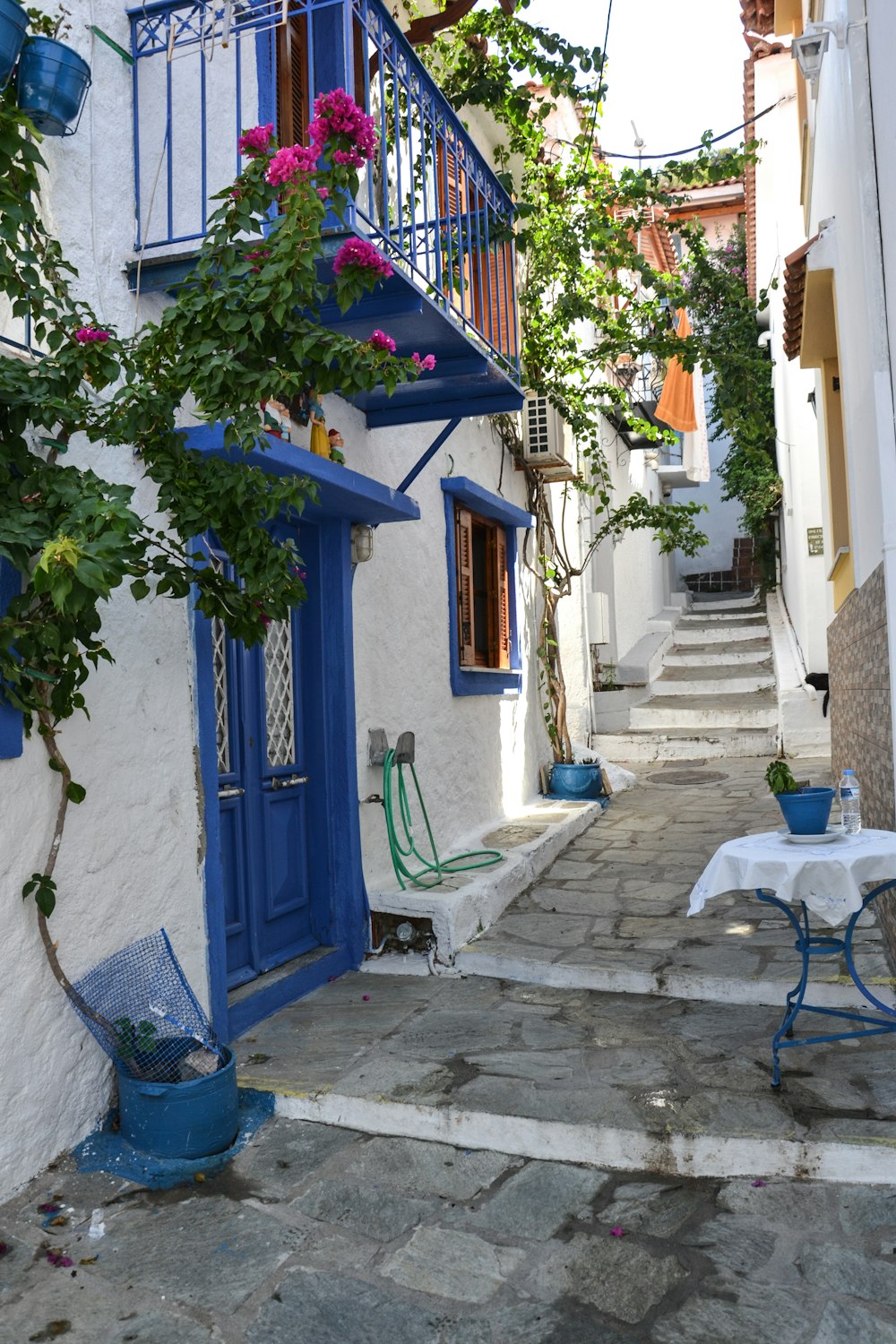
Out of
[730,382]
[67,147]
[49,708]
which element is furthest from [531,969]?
[730,382]

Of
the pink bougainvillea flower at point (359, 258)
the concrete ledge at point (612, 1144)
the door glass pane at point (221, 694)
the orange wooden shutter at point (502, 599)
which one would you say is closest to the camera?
the concrete ledge at point (612, 1144)

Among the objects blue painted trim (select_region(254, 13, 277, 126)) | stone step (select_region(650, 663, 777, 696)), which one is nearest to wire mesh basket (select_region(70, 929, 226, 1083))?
blue painted trim (select_region(254, 13, 277, 126))

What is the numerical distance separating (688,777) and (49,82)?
8693mm

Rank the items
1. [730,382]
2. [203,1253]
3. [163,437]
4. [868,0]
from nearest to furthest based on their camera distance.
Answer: [203,1253] < [163,437] < [868,0] < [730,382]

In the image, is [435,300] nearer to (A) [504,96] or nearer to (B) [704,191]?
(A) [504,96]

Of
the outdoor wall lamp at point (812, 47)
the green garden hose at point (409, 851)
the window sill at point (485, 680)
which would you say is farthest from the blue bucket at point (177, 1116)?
the outdoor wall lamp at point (812, 47)

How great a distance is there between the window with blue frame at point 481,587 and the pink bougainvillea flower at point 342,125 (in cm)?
383

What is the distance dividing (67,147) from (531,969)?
4203 mm

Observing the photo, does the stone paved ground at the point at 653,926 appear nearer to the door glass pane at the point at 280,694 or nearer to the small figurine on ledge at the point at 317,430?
the door glass pane at the point at 280,694

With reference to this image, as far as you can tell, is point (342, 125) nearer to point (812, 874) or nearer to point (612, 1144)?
point (812, 874)

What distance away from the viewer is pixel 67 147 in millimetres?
3973

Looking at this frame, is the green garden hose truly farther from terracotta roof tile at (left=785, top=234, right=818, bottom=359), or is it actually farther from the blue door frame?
terracotta roof tile at (left=785, top=234, right=818, bottom=359)

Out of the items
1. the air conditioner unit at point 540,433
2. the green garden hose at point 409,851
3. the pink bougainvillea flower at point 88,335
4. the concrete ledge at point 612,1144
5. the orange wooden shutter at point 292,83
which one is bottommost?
the concrete ledge at point 612,1144

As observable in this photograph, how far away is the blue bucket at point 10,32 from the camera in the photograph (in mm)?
3457
